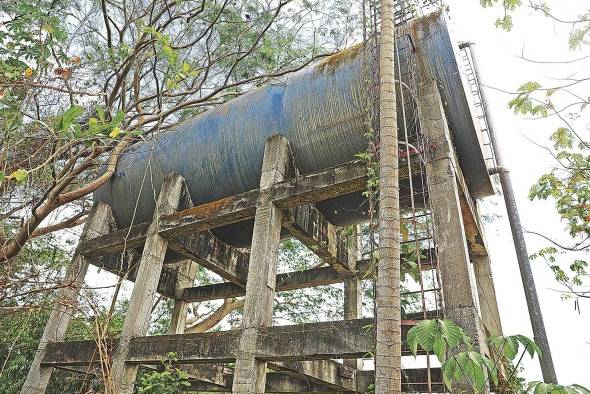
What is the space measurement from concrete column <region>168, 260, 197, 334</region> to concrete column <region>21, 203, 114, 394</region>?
207 cm

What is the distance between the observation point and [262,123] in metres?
6.98

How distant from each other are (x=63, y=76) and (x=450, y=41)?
5.01m

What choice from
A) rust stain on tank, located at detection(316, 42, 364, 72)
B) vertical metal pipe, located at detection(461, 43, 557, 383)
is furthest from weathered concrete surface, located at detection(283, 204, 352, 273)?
vertical metal pipe, located at detection(461, 43, 557, 383)

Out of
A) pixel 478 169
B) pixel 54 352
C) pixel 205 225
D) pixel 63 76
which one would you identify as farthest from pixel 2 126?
pixel 478 169

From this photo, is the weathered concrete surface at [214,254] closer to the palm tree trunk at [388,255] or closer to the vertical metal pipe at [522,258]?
the vertical metal pipe at [522,258]

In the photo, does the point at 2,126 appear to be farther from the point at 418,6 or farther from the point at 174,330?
the point at 174,330

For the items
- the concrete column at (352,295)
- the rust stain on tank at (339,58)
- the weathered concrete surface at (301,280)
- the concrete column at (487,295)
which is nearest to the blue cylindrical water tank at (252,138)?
the rust stain on tank at (339,58)

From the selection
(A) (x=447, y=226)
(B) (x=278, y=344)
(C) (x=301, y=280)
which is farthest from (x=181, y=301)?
(A) (x=447, y=226)

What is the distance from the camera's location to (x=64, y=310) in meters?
8.61

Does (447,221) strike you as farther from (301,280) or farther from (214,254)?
(214,254)

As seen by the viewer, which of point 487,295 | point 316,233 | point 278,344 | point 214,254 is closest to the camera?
point 278,344

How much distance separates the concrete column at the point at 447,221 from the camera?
4.25 metres

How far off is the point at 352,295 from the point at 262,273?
3333 millimetres

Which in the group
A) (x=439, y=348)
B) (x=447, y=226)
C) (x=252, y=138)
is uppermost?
(x=252, y=138)
